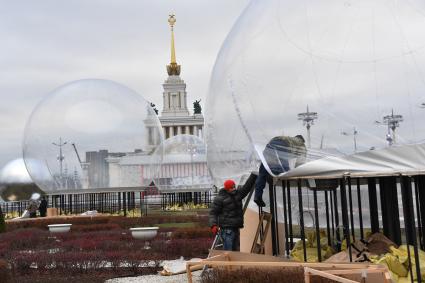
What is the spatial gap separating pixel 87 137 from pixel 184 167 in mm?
22867

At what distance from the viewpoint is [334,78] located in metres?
6.25

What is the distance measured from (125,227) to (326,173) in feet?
52.0

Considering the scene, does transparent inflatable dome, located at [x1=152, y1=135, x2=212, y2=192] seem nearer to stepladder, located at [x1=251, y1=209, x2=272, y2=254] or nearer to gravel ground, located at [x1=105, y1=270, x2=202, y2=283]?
gravel ground, located at [x1=105, y1=270, x2=202, y2=283]

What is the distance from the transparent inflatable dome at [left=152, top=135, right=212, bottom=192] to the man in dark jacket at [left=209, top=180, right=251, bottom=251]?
31.0 meters

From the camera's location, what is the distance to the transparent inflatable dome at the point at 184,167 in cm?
4075

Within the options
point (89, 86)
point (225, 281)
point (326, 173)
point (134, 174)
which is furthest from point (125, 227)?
point (326, 173)

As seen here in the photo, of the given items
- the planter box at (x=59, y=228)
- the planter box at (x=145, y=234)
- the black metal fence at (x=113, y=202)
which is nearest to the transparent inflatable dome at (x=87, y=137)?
the planter box at (x=59, y=228)

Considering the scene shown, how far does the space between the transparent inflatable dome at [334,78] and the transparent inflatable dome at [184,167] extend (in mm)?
33155

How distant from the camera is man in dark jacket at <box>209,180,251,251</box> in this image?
8.78 meters

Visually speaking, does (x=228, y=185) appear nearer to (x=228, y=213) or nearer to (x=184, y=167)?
(x=228, y=213)

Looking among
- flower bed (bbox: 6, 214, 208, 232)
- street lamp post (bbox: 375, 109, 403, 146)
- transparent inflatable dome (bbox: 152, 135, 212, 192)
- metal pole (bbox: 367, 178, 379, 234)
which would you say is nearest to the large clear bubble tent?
street lamp post (bbox: 375, 109, 403, 146)

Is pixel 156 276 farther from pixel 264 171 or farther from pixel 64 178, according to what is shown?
pixel 64 178

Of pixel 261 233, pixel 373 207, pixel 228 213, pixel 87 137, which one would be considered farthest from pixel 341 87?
pixel 87 137

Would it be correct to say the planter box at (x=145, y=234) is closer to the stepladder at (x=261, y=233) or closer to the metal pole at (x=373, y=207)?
the stepladder at (x=261, y=233)
